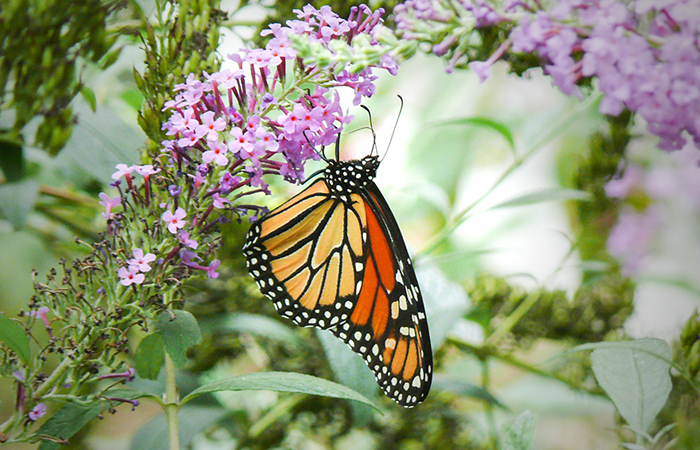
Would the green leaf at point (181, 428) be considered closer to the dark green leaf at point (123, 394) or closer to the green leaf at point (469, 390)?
the dark green leaf at point (123, 394)

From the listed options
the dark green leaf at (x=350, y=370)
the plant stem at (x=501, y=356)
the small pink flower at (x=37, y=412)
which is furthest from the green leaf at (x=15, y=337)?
the plant stem at (x=501, y=356)

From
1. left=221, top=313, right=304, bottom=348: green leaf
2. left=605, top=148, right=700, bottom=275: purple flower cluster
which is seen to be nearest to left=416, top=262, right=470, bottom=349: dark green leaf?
left=221, top=313, right=304, bottom=348: green leaf

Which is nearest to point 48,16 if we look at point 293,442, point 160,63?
point 160,63

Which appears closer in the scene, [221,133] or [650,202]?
[221,133]

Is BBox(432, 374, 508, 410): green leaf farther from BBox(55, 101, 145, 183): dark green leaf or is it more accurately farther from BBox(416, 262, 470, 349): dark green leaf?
BBox(55, 101, 145, 183): dark green leaf

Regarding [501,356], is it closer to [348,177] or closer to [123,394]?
[348,177]

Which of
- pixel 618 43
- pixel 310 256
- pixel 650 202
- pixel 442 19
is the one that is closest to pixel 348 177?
pixel 310 256

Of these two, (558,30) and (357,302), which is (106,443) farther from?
(558,30)
